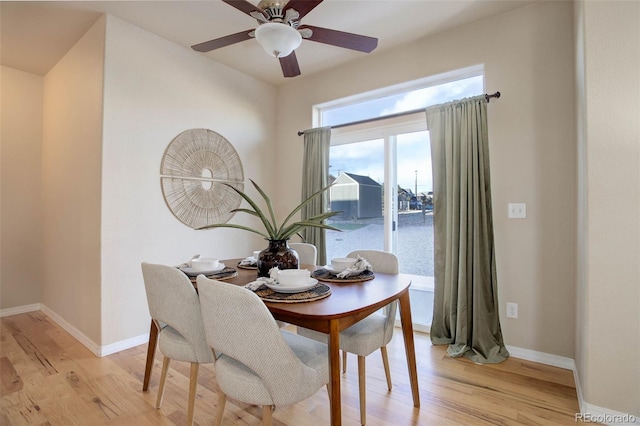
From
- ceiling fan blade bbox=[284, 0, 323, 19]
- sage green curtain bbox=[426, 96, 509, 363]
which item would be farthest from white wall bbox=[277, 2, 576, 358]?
ceiling fan blade bbox=[284, 0, 323, 19]

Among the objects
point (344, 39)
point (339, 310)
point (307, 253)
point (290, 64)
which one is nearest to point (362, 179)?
point (307, 253)

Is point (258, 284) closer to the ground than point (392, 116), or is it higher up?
closer to the ground

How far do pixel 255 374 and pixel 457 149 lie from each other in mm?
2188

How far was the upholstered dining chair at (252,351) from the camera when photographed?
3.70ft

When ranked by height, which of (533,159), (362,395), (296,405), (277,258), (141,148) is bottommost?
(296,405)

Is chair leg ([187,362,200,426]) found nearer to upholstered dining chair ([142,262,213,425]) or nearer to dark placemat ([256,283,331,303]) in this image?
upholstered dining chair ([142,262,213,425])

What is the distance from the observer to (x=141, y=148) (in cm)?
270

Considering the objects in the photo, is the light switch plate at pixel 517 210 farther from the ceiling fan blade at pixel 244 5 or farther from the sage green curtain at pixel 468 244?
the ceiling fan blade at pixel 244 5

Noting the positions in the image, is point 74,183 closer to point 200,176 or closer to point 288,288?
point 200,176

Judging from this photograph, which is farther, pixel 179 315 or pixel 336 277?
pixel 336 277

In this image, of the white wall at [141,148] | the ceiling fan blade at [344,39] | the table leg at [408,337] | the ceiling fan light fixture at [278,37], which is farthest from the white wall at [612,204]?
the white wall at [141,148]

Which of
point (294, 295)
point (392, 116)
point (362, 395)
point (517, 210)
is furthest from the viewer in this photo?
point (392, 116)

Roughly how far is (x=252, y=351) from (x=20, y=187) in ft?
12.6

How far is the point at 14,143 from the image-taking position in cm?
338
